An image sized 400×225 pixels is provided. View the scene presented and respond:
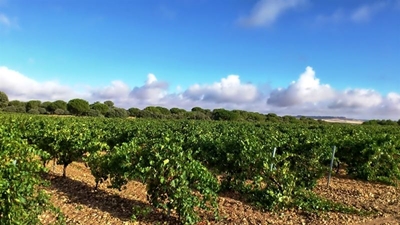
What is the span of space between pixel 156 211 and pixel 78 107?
87.7 m

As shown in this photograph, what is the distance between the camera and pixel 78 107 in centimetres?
8956

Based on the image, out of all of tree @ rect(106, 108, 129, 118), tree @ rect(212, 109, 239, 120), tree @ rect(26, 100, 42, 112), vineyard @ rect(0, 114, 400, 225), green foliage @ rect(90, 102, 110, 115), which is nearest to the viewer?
vineyard @ rect(0, 114, 400, 225)

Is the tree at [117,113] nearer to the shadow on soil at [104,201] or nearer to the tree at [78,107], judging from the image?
the tree at [78,107]

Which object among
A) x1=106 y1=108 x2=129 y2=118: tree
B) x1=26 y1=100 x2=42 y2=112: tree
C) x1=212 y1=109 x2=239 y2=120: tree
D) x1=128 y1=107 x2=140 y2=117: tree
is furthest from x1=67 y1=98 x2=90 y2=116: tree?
x1=212 y1=109 x2=239 y2=120: tree

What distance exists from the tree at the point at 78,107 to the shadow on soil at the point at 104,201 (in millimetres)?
81877

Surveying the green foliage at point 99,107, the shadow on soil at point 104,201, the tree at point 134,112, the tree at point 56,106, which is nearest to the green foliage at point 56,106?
the tree at point 56,106

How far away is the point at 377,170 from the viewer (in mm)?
13305

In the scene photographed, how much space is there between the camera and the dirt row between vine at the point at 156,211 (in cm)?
769

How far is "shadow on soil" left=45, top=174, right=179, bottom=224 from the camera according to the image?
25.4 feet

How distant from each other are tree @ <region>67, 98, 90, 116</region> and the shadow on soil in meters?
81.9

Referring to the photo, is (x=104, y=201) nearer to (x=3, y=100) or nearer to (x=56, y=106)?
(x=56, y=106)

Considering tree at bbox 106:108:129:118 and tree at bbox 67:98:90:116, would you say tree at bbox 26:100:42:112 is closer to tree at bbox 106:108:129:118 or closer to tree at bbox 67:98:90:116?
tree at bbox 67:98:90:116

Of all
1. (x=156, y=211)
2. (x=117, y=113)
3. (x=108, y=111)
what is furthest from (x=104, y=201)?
(x=108, y=111)

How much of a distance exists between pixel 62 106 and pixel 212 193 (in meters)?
95.3
